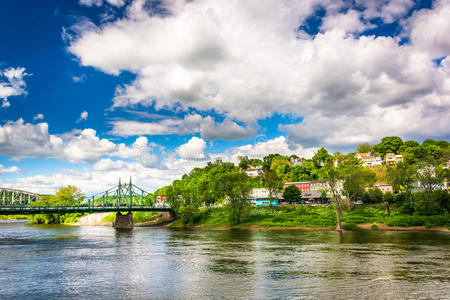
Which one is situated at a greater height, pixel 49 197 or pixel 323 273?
pixel 49 197

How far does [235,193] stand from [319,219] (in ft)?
81.5

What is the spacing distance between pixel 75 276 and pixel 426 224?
77.6 m

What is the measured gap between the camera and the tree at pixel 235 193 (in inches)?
3917

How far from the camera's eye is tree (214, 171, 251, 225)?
99500 mm

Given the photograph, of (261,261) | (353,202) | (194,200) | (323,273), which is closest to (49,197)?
(194,200)

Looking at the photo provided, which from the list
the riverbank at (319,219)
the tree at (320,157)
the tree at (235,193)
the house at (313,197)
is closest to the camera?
the riverbank at (319,219)

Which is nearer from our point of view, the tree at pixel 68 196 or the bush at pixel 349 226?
the bush at pixel 349 226

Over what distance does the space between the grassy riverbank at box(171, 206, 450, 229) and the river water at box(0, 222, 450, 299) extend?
104 ft

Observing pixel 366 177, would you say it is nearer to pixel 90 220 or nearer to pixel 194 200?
pixel 194 200

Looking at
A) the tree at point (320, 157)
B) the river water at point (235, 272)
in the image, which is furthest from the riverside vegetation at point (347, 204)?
the tree at point (320, 157)

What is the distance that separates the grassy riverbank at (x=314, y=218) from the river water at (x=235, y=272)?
104ft

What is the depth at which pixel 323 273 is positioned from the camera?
33.9 metres

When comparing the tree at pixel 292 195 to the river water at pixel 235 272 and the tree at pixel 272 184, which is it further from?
the river water at pixel 235 272

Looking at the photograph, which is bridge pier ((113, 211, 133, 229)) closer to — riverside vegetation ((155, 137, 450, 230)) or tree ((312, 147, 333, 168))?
riverside vegetation ((155, 137, 450, 230))
